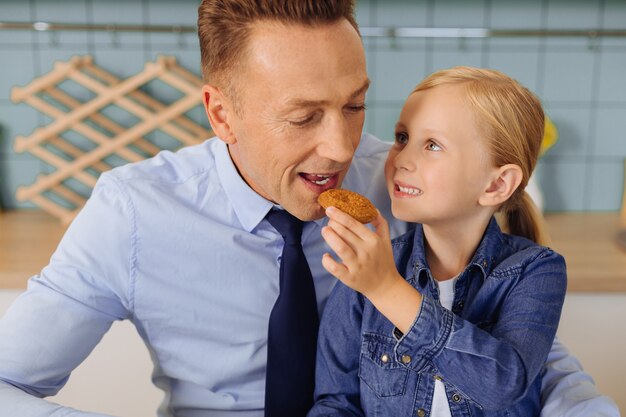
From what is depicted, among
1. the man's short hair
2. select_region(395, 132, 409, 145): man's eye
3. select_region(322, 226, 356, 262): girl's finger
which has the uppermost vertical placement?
the man's short hair

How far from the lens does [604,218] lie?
7.01ft

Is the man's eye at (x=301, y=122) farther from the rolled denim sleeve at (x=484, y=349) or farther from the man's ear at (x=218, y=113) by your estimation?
the rolled denim sleeve at (x=484, y=349)

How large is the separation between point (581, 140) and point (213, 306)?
1.38m

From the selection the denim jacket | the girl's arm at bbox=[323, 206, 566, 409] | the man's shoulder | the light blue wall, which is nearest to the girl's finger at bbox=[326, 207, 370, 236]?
the girl's arm at bbox=[323, 206, 566, 409]

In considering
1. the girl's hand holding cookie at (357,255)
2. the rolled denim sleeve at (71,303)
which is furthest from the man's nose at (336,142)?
the rolled denim sleeve at (71,303)

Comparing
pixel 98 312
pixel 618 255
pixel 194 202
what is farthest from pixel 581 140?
pixel 98 312

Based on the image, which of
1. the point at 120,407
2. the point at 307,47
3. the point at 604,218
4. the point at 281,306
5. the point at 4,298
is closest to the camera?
the point at 307,47

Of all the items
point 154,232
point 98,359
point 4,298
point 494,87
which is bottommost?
point 98,359

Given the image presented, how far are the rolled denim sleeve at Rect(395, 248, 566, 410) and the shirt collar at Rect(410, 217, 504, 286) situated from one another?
95mm

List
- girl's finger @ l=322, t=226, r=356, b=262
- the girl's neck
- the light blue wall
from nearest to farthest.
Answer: girl's finger @ l=322, t=226, r=356, b=262, the girl's neck, the light blue wall

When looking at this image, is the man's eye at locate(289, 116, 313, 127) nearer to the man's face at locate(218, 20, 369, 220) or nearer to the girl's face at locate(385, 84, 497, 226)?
the man's face at locate(218, 20, 369, 220)

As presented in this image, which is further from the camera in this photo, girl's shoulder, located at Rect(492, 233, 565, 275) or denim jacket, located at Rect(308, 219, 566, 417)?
girl's shoulder, located at Rect(492, 233, 565, 275)

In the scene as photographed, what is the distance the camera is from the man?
1.02 metres

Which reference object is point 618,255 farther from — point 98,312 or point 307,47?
point 98,312
